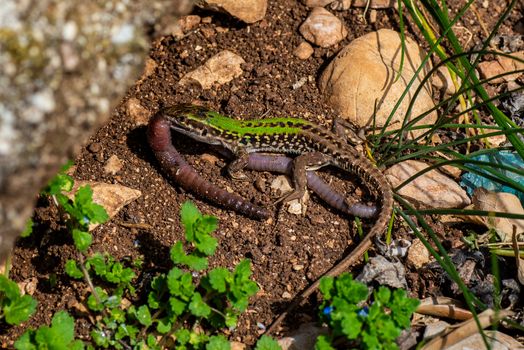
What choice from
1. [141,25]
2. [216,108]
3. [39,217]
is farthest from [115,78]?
[216,108]

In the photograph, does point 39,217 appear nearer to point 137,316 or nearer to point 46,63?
point 137,316

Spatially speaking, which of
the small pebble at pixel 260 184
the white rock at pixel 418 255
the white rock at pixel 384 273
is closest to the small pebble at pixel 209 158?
the small pebble at pixel 260 184

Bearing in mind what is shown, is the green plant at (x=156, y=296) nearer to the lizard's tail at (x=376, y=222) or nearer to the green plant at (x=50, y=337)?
the green plant at (x=50, y=337)

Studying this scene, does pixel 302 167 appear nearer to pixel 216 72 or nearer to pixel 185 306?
pixel 216 72

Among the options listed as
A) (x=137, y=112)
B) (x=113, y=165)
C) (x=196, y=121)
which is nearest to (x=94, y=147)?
(x=113, y=165)

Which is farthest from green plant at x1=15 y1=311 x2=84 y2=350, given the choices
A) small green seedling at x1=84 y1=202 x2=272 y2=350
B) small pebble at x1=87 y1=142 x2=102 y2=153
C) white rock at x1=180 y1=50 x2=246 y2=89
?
white rock at x1=180 y1=50 x2=246 y2=89

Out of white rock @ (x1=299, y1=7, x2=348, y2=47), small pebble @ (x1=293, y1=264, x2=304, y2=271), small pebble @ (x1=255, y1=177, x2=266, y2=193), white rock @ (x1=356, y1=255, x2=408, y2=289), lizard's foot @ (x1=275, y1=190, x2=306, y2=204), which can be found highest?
white rock @ (x1=299, y1=7, x2=348, y2=47)

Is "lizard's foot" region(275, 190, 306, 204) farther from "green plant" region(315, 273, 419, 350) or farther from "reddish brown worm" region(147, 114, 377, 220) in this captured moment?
"green plant" region(315, 273, 419, 350)
